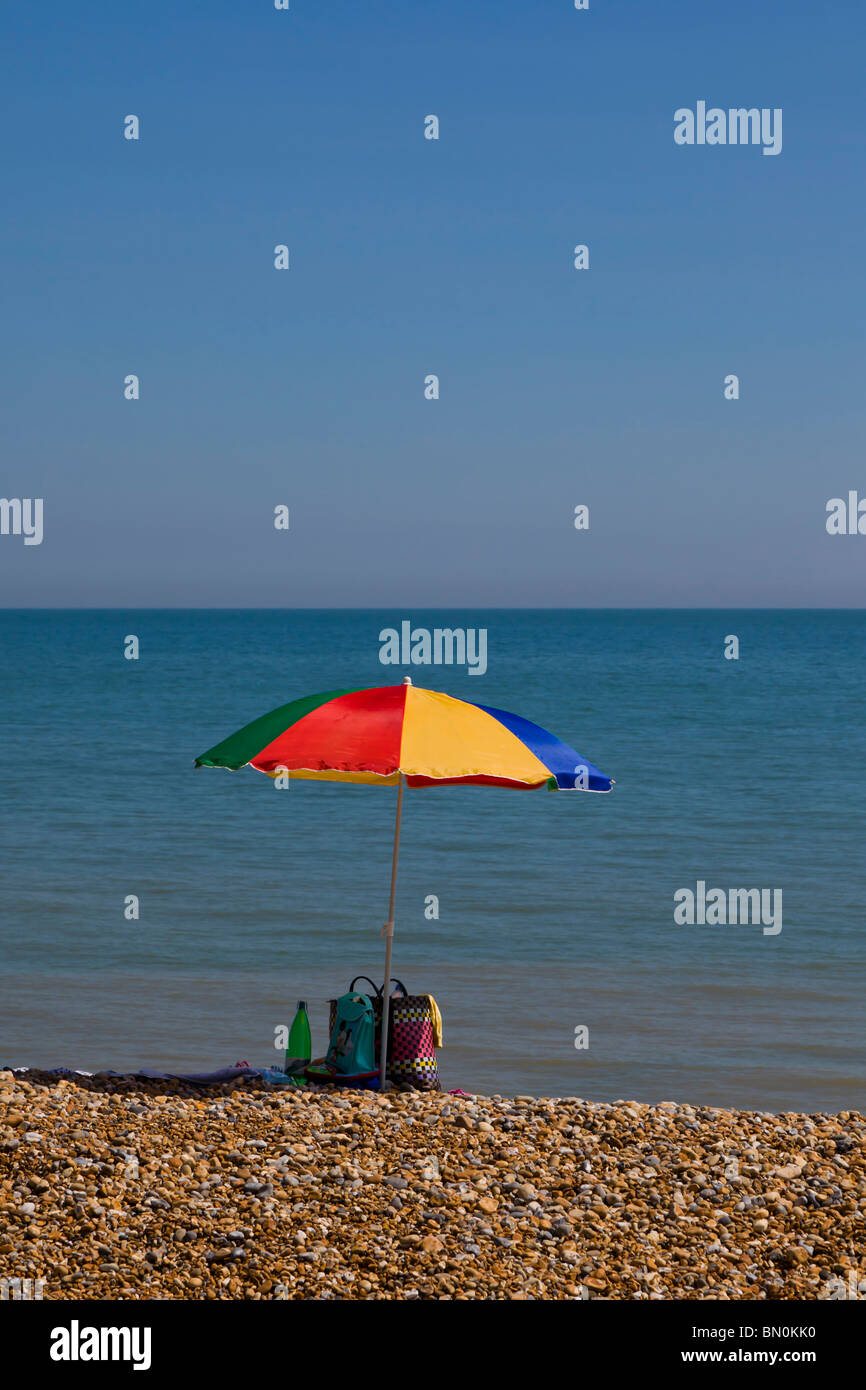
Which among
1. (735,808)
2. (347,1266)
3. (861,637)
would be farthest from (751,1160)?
(861,637)

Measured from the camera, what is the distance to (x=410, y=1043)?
7.82m

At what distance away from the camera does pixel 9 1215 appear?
215 inches

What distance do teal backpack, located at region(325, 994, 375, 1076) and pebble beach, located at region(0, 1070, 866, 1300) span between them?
54 centimetres

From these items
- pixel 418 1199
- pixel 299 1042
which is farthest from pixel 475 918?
pixel 418 1199

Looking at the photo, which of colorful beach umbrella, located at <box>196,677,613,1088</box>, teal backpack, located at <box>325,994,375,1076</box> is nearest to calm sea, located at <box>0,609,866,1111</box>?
teal backpack, located at <box>325,994,375,1076</box>

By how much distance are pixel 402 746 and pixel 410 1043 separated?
1.92m

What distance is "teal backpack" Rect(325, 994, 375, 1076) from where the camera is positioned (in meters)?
7.77

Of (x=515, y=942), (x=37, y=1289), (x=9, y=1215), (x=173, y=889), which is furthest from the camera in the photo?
(x=173, y=889)

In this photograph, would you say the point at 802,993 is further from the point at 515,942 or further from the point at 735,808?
the point at 735,808

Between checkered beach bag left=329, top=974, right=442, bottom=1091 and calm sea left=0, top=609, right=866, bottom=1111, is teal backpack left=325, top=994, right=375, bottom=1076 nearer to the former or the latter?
checkered beach bag left=329, top=974, right=442, bottom=1091

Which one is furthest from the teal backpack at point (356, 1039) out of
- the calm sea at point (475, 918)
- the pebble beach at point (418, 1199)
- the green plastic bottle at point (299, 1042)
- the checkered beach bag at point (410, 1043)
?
the calm sea at point (475, 918)

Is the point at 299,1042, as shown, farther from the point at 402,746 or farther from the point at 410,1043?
the point at 402,746

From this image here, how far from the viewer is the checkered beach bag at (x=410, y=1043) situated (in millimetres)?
7809
